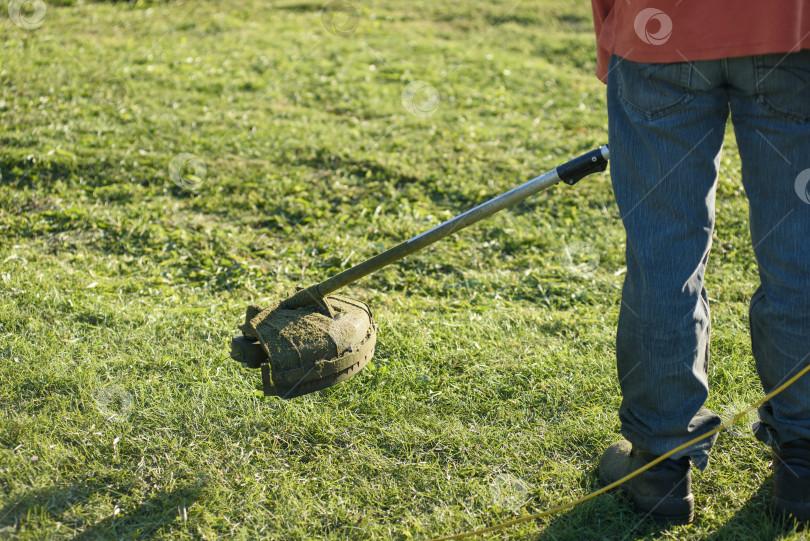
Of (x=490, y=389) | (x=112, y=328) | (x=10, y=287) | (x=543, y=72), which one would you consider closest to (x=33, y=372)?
(x=112, y=328)

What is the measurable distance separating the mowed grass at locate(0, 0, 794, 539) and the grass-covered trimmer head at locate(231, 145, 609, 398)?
1.31 feet

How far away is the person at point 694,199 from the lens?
2.15 meters

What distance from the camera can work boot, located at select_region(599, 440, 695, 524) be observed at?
249 cm

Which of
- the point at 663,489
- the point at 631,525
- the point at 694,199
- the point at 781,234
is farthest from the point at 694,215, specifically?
the point at 631,525

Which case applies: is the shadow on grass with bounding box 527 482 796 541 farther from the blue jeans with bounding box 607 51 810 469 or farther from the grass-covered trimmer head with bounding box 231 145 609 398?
the grass-covered trimmer head with bounding box 231 145 609 398

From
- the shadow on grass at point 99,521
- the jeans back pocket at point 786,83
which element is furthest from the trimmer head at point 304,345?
the jeans back pocket at point 786,83

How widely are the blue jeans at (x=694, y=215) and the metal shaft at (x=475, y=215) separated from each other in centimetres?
26

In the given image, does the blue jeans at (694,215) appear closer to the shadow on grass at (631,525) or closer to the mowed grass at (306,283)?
the shadow on grass at (631,525)

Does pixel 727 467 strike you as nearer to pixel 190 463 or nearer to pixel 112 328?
pixel 190 463

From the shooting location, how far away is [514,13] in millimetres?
10234

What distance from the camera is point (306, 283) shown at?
440cm

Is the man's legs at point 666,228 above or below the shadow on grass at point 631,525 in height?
above

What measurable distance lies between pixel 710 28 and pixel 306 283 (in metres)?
2.79

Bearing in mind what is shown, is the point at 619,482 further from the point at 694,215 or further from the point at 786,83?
the point at 786,83
